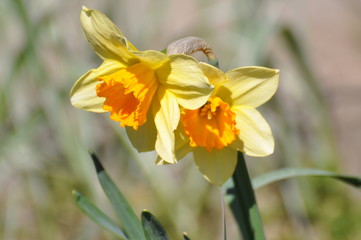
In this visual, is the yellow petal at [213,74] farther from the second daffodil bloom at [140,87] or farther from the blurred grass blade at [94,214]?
the blurred grass blade at [94,214]

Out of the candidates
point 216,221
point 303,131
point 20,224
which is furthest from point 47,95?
point 303,131

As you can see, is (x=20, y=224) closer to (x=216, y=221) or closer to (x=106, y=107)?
(x=216, y=221)

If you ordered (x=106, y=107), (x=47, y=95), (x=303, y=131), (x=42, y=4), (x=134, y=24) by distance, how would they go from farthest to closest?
1. (x=134, y=24)
2. (x=303, y=131)
3. (x=42, y=4)
4. (x=47, y=95)
5. (x=106, y=107)

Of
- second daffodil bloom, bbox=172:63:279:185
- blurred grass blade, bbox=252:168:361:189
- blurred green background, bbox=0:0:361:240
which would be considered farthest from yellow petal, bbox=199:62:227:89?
blurred green background, bbox=0:0:361:240

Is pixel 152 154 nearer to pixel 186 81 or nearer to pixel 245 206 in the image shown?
pixel 245 206

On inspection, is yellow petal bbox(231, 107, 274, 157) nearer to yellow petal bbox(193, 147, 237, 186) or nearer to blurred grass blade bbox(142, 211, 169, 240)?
yellow petal bbox(193, 147, 237, 186)

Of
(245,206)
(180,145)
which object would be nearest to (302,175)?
(245,206)
